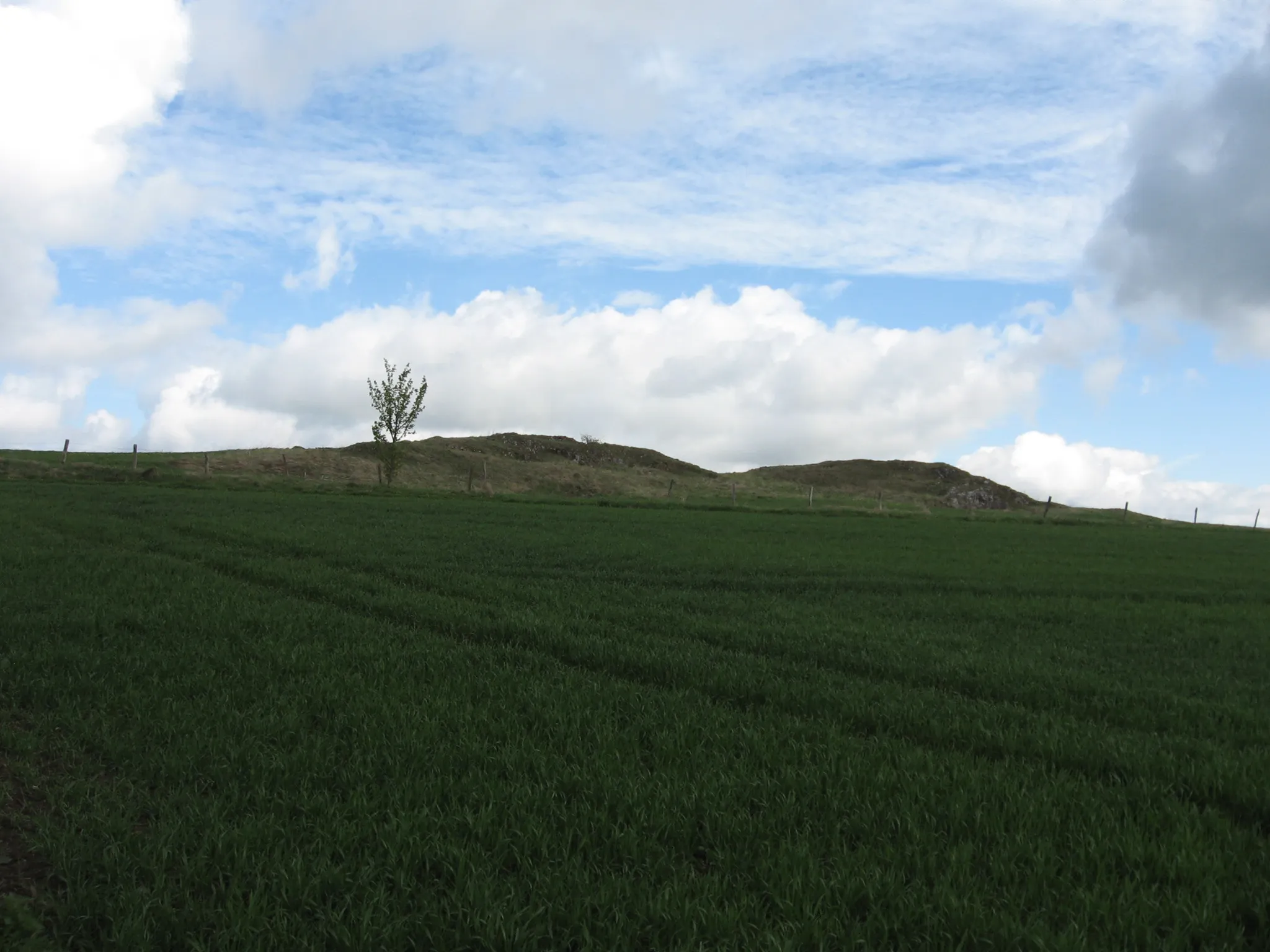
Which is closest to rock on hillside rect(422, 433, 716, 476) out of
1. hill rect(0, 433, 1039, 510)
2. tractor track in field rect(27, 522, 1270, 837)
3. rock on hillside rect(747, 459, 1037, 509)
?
hill rect(0, 433, 1039, 510)

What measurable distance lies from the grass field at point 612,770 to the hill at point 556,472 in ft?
145

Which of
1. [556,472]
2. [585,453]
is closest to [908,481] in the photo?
[585,453]

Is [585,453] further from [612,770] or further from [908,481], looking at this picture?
[612,770]

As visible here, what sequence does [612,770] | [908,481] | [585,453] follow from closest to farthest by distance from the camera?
[612,770], [585,453], [908,481]

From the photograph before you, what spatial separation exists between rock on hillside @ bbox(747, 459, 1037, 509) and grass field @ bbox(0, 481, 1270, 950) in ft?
342

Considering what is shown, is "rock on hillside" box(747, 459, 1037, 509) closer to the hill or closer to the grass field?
the hill

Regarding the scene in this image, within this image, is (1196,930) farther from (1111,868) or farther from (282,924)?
(282,924)

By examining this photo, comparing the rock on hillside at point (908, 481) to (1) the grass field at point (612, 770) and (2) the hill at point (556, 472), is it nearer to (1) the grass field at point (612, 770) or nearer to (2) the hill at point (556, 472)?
(2) the hill at point (556, 472)

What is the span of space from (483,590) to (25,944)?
450 inches

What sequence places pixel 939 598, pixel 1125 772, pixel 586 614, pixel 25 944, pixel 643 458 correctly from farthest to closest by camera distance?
pixel 643 458, pixel 939 598, pixel 586 614, pixel 1125 772, pixel 25 944

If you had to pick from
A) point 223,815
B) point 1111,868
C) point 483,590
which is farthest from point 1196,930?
point 483,590

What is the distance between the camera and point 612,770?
620 cm

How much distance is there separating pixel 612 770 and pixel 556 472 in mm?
77108

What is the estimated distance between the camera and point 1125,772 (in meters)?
6.83
